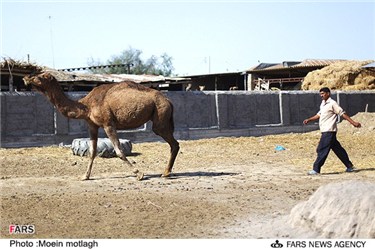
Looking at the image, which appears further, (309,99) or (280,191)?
(309,99)

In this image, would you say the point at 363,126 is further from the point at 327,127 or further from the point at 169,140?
the point at 169,140

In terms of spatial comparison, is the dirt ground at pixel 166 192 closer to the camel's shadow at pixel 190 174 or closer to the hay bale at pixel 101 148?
the camel's shadow at pixel 190 174

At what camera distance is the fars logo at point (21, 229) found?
264 inches

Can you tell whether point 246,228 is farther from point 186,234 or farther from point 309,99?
point 309,99

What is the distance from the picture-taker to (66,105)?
36.2 feet

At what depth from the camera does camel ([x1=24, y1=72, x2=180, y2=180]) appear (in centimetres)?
1085

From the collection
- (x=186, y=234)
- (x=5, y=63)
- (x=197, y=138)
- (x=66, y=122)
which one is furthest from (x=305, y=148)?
(x=186, y=234)

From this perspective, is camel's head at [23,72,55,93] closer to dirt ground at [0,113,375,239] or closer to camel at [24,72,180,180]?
camel at [24,72,180,180]

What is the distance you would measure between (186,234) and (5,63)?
1301 cm

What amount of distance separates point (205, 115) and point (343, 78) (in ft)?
34.9

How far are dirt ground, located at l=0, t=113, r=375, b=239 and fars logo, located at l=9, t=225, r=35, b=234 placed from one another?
0.09 metres

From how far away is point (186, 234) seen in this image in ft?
21.5

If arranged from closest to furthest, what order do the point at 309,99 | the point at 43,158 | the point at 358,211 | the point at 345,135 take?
1. the point at 358,211
2. the point at 43,158
3. the point at 345,135
4. the point at 309,99

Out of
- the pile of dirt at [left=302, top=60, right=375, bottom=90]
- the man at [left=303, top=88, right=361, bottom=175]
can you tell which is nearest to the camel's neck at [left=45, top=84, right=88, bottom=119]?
the man at [left=303, top=88, right=361, bottom=175]
